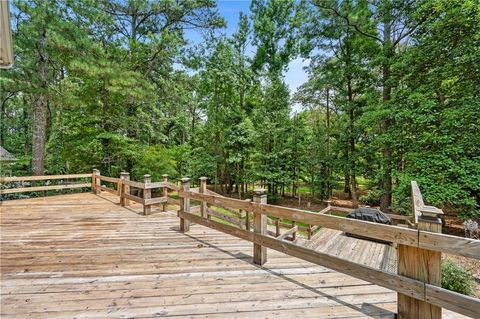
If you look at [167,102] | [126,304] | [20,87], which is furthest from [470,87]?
[20,87]

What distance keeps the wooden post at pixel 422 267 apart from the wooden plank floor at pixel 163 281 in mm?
206

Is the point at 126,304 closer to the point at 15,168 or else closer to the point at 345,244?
the point at 345,244

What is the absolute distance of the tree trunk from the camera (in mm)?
8344

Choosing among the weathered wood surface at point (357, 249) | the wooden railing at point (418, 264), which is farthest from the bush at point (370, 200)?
the wooden railing at point (418, 264)

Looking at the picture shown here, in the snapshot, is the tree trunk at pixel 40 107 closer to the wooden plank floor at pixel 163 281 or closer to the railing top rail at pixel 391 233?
the wooden plank floor at pixel 163 281

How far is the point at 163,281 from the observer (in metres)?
2.67

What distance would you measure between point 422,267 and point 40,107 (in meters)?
11.9

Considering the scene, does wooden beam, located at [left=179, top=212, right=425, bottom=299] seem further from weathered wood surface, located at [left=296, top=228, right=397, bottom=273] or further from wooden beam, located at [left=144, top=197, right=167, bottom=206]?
weathered wood surface, located at [left=296, top=228, right=397, bottom=273]

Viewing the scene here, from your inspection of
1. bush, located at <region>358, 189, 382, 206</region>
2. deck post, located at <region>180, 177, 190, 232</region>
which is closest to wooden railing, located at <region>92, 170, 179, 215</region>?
deck post, located at <region>180, 177, 190, 232</region>

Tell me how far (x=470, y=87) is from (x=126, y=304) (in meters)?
12.2

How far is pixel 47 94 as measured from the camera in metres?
8.55

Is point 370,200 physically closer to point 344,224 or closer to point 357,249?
point 357,249

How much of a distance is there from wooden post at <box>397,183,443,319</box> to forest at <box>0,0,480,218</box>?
8195 mm

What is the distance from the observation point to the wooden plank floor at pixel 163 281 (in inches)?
84.4
